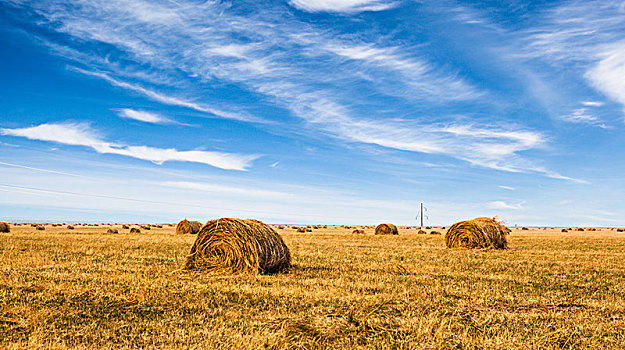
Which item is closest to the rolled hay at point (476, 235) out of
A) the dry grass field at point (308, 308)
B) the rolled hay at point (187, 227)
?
the dry grass field at point (308, 308)

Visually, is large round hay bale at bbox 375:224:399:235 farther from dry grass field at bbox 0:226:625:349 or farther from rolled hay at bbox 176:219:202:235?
dry grass field at bbox 0:226:625:349

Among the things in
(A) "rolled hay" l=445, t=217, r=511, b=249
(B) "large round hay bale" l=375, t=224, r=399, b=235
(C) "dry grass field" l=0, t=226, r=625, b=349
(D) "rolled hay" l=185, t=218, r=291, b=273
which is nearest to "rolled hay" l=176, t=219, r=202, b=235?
(B) "large round hay bale" l=375, t=224, r=399, b=235

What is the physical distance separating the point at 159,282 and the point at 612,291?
9.98 m

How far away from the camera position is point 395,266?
14.4 meters

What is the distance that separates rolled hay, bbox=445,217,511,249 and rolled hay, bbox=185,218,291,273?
47.7ft

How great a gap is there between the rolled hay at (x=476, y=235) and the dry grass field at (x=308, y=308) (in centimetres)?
1091

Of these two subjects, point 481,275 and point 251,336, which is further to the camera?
point 481,275

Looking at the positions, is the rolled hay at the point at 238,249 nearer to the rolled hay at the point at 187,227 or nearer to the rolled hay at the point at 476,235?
the rolled hay at the point at 476,235

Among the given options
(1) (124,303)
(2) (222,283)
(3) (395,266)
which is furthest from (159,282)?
(3) (395,266)

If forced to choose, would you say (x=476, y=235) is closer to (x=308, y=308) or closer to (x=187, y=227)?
(x=308, y=308)

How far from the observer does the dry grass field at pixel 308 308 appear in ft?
19.9

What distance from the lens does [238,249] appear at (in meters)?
13.2

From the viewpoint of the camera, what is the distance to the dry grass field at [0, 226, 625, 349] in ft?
19.9

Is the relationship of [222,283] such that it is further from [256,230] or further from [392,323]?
[392,323]
